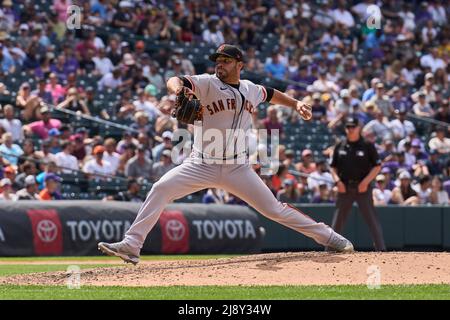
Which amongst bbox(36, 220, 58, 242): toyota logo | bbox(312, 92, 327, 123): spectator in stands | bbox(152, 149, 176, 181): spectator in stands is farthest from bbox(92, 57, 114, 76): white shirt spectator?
bbox(36, 220, 58, 242): toyota logo

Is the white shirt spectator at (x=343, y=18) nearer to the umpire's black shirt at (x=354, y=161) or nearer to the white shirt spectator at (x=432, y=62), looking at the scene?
the white shirt spectator at (x=432, y=62)

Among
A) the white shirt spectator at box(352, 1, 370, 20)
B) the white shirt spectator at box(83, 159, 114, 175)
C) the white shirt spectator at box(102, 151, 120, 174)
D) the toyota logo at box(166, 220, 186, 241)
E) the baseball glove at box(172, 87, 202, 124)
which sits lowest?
the toyota logo at box(166, 220, 186, 241)

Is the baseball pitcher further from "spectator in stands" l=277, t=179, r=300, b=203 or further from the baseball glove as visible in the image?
"spectator in stands" l=277, t=179, r=300, b=203

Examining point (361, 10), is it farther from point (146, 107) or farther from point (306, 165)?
point (146, 107)

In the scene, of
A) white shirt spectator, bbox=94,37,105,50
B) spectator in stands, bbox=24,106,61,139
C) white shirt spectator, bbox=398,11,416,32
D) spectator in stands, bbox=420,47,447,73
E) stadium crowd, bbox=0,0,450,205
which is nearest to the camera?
stadium crowd, bbox=0,0,450,205

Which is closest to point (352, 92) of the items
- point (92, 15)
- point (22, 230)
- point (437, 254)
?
point (92, 15)

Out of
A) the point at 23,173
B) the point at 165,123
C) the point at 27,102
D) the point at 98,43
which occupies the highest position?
the point at 98,43

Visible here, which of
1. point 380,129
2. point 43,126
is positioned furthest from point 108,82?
point 380,129
